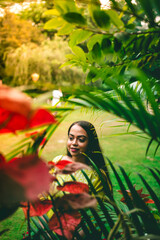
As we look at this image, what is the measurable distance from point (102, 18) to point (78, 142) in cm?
131

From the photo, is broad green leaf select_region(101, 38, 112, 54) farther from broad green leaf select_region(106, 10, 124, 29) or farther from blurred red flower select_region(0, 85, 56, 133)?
blurred red flower select_region(0, 85, 56, 133)

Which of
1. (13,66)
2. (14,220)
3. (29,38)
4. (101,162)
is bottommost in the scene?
(14,220)

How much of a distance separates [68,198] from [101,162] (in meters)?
1.45

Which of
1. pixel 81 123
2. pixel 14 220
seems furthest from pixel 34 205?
pixel 14 220

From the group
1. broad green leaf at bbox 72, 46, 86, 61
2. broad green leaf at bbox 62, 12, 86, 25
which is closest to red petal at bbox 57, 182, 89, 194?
broad green leaf at bbox 62, 12, 86, 25

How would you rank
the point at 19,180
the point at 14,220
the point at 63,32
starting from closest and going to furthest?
the point at 19,180 < the point at 63,32 < the point at 14,220

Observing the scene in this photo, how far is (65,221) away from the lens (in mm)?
446

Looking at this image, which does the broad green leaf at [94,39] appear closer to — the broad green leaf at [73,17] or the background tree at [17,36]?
the broad green leaf at [73,17]

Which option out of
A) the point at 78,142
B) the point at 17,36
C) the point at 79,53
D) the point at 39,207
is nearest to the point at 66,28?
the point at 79,53

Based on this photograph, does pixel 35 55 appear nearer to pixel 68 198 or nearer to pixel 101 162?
pixel 101 162

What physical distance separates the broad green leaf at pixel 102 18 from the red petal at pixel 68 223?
1.59ft

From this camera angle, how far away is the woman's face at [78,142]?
170 cm

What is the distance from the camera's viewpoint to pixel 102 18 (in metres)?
0.49

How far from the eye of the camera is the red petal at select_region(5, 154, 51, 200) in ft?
0.83
